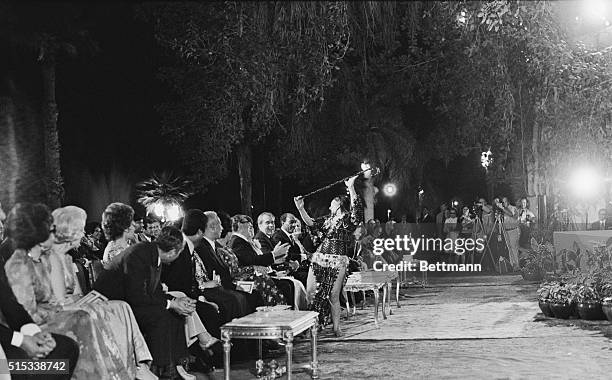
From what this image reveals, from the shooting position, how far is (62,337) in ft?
18.7

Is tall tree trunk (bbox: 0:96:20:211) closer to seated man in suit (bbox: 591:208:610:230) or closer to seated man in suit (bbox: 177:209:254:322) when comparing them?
seated man in suit (bbox: 177:209:254:322)

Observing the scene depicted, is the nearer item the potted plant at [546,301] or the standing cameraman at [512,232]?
the potted plant at [546,301]

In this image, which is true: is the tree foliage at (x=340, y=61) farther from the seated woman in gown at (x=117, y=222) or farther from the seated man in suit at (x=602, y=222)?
the seated woman in gown at (x=117, y=222)

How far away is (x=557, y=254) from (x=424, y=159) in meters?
9.24

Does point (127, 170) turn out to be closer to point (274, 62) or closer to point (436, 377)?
point (274, 62)

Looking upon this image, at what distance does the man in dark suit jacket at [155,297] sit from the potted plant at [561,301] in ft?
19.8

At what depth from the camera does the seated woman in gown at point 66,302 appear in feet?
18.2

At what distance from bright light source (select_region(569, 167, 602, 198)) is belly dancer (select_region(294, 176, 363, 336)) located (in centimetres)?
1029

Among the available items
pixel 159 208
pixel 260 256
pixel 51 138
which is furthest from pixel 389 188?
pixel 51 138

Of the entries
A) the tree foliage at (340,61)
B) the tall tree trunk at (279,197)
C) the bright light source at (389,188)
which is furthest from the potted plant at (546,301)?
the bright light source at (389,188)

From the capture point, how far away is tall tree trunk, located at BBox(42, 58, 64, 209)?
31.2ft

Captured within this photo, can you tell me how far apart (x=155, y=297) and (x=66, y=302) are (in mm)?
932

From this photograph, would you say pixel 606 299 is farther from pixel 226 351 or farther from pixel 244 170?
pixel 244 170

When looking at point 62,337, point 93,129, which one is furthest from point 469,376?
point 93,129
